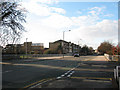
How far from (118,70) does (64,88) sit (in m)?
3.25

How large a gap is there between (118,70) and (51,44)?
111085 mm

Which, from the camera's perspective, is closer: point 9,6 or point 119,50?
point 9,6

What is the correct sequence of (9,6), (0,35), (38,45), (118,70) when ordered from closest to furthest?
(118,70) → (0,35) → (9,6) → (38,45)

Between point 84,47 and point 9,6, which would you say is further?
point 84,47

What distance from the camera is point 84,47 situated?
115 metres

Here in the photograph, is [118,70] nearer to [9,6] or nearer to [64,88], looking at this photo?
[64,88]

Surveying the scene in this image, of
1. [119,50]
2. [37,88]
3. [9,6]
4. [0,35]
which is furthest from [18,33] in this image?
[119,50]

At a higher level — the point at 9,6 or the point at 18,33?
the point at 9,6

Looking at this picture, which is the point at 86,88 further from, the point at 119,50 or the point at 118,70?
the point at 119,50

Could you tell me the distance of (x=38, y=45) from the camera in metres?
114

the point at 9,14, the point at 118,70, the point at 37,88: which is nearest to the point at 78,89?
the point at 37,88

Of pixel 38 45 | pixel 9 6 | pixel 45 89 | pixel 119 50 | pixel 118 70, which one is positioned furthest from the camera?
pixel 38 45

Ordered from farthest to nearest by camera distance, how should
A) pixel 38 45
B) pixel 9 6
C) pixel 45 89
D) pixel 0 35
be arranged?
pixel 38 45
pixel 9 6
pixel 0 35
pixel 45 89

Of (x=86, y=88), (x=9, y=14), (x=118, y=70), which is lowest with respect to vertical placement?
(x=86, y=88)
